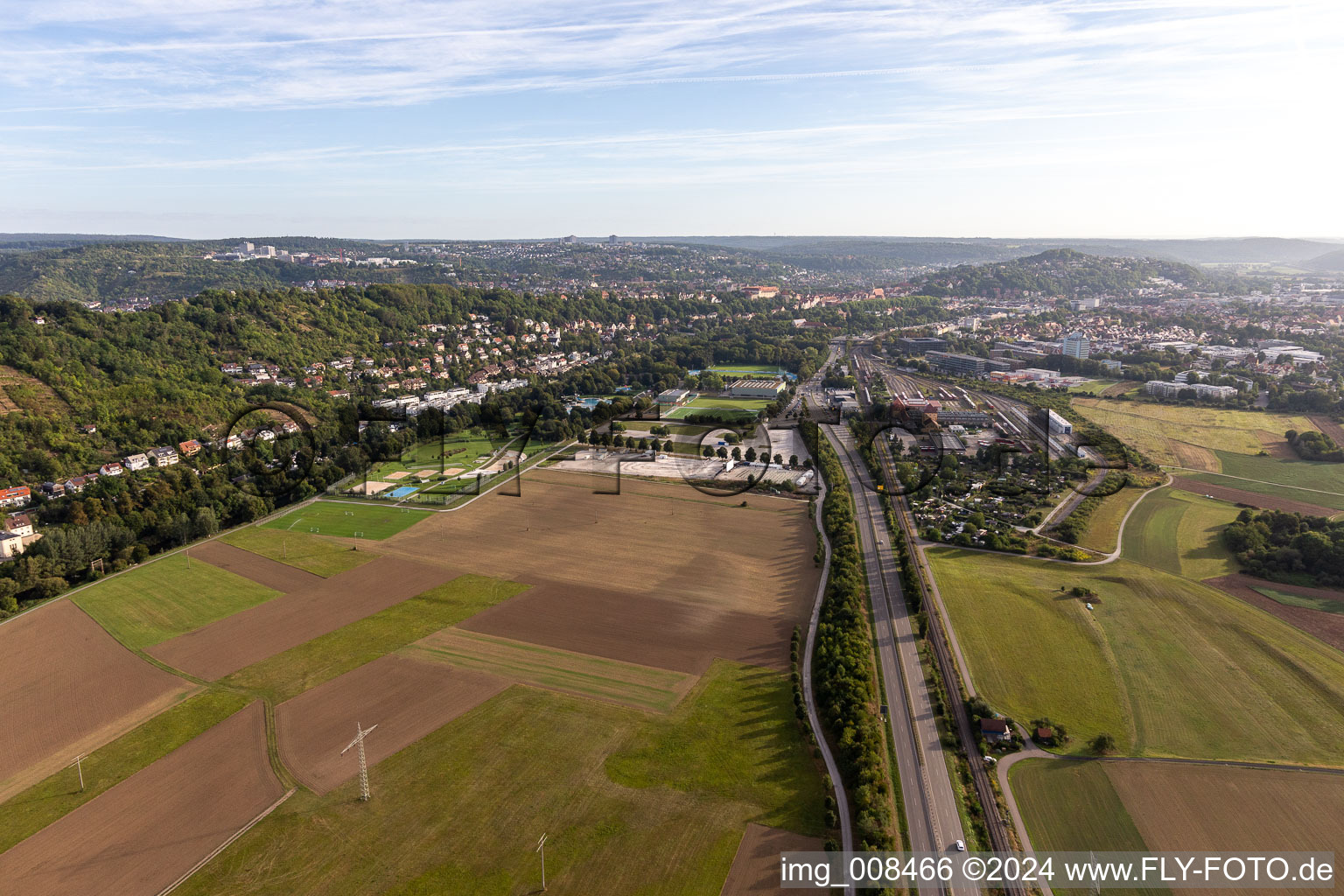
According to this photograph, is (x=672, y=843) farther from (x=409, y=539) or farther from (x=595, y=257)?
(x=595, y=257)

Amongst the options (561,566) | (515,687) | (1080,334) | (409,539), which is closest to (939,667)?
(515,687)

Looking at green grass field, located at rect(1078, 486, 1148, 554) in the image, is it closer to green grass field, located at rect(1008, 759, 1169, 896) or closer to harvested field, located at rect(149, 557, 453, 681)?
green grass field, located at rect(1008, 759, 1169, 896)

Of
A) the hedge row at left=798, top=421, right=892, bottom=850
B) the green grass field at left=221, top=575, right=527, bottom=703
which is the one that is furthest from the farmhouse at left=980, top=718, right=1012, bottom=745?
the green grass field at left=221, top=575, right=527, bottom=703

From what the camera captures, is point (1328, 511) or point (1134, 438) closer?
point (1328, 511)

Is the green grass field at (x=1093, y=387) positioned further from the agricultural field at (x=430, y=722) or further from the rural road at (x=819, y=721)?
the rural road at (x=819, y=721)

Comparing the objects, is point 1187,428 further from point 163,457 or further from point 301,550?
point 163,457

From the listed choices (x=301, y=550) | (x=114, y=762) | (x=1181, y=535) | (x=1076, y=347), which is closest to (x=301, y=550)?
(x=301, y=550)
